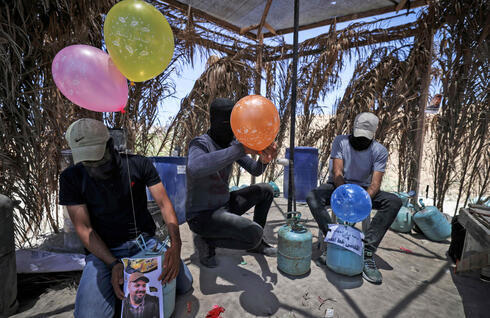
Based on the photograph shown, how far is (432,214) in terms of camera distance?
2705 mm

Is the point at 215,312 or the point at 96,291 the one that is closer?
the point at 96,291

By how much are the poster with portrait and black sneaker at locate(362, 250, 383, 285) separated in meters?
1.69

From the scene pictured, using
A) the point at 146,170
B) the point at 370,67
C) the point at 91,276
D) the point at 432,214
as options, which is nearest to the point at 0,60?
the point at 146,170

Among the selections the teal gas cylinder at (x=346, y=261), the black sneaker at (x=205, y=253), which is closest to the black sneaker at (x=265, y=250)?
the black sneaker at (x=205, y=253)

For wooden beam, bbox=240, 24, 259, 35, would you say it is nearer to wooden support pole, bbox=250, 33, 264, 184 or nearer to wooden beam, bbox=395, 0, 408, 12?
wooden support pole, bbox=250, 33, 264, 184

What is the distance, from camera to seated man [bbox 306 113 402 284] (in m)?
2.16

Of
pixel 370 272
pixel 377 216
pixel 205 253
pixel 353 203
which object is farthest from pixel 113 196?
pixel 377 216

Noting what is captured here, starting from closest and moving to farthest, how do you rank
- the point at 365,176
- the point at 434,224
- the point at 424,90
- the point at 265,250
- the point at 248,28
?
the point at 265,250 < the point at 365,176 < the point at 434,224 < the point at 424,90 < the point at 248,28

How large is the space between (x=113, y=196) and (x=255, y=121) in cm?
109

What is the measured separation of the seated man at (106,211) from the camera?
52.9 inches

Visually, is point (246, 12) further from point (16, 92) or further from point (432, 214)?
point (432, 214)

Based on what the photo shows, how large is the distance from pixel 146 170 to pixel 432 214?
322cm

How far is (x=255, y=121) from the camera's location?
1.47m

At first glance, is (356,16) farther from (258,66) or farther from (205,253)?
(205,253)
